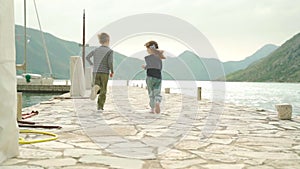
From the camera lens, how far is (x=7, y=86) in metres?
3.33

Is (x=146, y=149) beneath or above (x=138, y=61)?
beneath

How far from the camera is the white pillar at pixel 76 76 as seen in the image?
43.6ft

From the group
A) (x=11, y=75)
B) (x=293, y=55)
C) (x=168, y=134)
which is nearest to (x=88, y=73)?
(x=168, y=134)

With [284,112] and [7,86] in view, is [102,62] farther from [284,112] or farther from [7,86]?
[7,86]

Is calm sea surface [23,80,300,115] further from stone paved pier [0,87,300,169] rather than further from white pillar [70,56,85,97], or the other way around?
stone paved pier [0,87,300,169]

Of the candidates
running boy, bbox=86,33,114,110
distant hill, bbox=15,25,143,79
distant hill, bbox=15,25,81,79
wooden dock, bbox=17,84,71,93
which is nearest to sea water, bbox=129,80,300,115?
running boy, bbox=86,33,114,110

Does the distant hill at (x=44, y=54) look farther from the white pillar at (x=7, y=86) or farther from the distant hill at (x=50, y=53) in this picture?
the white pillar at (x=7, y=86)

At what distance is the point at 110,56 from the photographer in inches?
315

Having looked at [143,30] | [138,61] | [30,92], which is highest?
[143,30]

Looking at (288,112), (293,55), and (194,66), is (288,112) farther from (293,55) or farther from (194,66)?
(293,55)

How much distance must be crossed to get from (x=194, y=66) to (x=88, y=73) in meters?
12.2

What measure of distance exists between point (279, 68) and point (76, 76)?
9827 centimetres

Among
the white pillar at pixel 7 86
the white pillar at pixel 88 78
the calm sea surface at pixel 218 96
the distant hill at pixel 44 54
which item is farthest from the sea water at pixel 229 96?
the distant hill at pixel 44 54

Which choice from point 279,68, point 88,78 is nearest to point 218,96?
point 88,78
